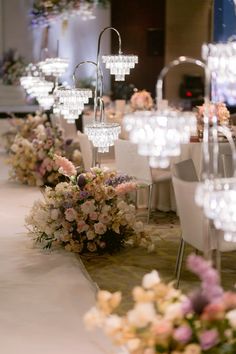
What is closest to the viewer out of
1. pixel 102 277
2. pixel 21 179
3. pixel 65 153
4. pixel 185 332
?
pixel 185 332

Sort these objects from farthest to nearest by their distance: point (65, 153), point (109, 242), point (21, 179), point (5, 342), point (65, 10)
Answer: point (65, 10), point (65, 153), point (21, 179), point (109, 242), point (5, 342)

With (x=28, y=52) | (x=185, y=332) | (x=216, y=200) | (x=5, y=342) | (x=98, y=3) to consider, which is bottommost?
(x=5, y=342)

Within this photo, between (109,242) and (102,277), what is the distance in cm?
65

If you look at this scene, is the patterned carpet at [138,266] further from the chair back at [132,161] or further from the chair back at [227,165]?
the chair back at [132,161]

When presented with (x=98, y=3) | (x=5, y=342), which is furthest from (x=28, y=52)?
(x=5, y=342)

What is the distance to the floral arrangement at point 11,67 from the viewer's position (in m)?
15.9

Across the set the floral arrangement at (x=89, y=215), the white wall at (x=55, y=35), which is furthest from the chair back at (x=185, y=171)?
the white wall at (x=55, y=35)

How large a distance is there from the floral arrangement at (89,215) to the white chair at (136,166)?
103 cm

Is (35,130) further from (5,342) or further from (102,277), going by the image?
(5,342)

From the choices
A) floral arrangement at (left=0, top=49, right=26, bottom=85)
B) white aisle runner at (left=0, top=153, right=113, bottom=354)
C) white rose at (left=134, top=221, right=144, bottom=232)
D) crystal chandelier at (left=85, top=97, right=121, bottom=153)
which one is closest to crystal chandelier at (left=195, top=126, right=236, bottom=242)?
white aisle runner at (left=0, top=153, right=113, bottom=354)

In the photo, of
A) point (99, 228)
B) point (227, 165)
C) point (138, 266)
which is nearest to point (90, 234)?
point (99, 228)

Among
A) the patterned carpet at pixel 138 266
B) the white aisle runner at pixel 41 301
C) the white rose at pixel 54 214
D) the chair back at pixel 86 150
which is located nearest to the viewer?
the white aisle runner at pixel 41 301

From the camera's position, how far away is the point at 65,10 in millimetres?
15961

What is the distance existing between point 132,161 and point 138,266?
177 cm
